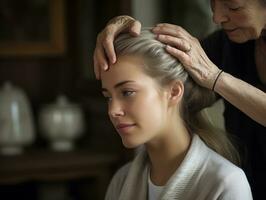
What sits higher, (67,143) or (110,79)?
(110,79)

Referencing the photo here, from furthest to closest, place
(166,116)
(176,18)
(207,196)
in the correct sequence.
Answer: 1. (176,18)
2. (166,116)
3. (207,196)

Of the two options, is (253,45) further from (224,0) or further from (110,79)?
(110,79)

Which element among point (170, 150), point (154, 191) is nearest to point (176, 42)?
point (170, 150)

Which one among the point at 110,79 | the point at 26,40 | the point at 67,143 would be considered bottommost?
the point at 67,143

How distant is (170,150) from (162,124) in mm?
78

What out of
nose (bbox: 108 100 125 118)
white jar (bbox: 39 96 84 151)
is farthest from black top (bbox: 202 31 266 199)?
white jar (bbox: 39 96 84 151)

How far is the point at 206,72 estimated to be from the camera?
4.15ft

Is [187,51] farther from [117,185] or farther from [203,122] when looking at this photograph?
[117,185]

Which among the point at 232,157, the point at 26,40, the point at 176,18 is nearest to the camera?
the point at 232,157

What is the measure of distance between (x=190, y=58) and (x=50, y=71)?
1.37 metres

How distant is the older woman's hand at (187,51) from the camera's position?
1.24 m

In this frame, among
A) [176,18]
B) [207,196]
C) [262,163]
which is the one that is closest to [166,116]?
[207,196]

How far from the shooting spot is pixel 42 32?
8.08ft

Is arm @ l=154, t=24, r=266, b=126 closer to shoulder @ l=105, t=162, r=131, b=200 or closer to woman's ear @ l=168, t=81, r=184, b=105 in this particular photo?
woman's ear @ l=168, t=81, r=184, b=105
